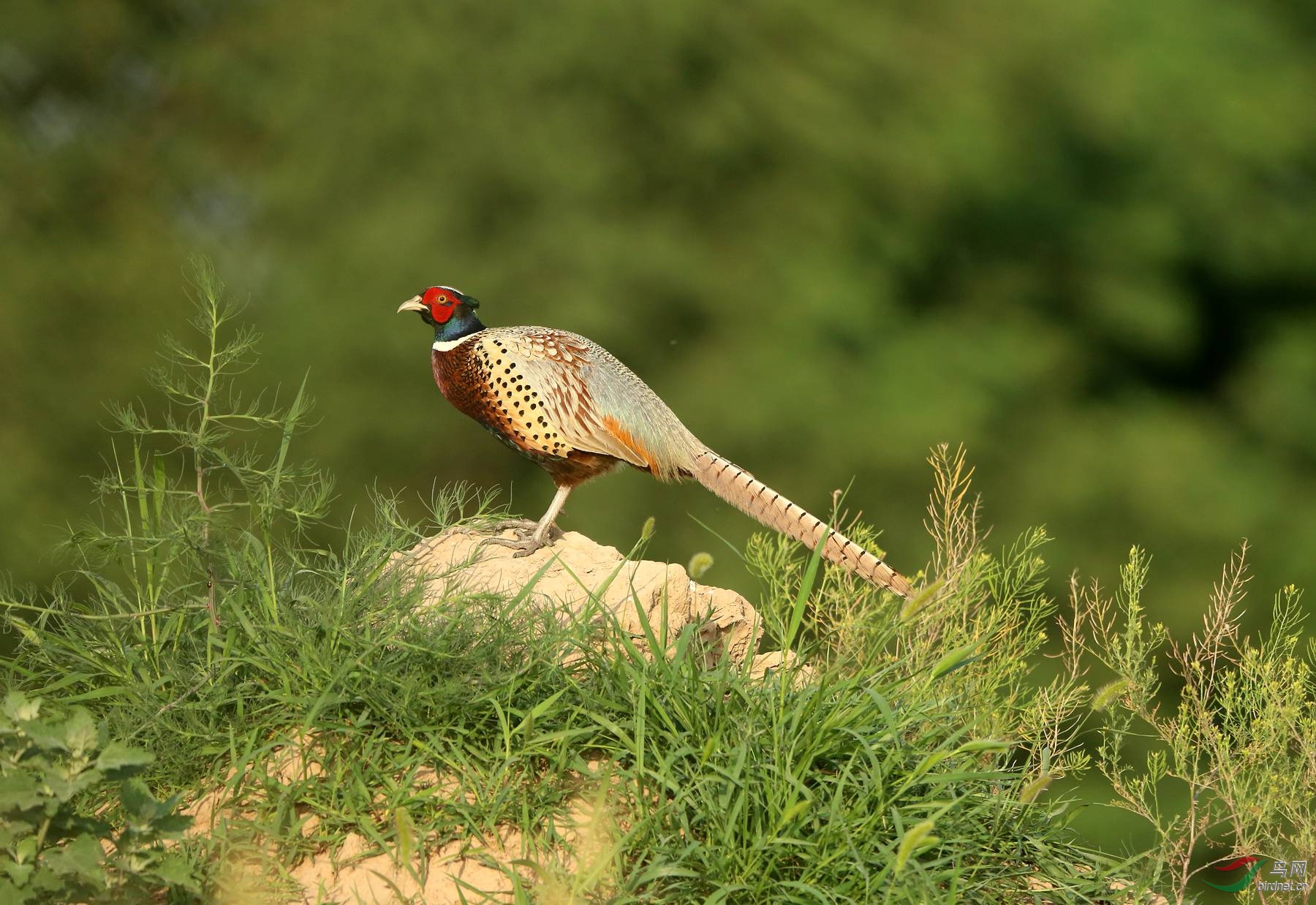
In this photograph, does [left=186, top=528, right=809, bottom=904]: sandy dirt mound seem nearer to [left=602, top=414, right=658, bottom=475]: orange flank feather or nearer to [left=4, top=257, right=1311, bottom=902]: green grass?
[left=4, top=257, right=1311, bottom=902]: green grass

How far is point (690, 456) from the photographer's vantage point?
463 cm

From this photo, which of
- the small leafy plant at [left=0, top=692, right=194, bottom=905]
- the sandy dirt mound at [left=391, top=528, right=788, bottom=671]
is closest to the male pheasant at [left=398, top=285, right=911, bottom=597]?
the sandy dirt mound at [left=391, top=528, right=788, bottom=671]

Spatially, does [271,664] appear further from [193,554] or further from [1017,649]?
[1017,649]

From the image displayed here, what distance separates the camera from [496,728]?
10.3 feet

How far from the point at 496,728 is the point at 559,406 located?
5.34 ft

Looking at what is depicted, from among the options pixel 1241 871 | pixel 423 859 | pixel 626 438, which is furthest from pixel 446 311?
pixel 1241 871

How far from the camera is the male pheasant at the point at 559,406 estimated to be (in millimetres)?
4551

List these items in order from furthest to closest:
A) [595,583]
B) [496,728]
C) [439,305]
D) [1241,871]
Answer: [439,305] < [1241,871] < [595,583] < [496,728]

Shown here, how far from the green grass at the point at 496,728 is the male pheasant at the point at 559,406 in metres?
1.04

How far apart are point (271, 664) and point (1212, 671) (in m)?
2.52

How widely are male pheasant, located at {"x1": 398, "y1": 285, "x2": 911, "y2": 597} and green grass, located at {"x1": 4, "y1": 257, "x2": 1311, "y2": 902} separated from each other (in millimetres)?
1040

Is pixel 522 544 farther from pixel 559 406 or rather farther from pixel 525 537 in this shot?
pixel 559 406

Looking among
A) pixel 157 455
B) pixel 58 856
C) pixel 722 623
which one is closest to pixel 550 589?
pixel 722 623

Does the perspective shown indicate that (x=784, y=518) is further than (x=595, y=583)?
Yes
